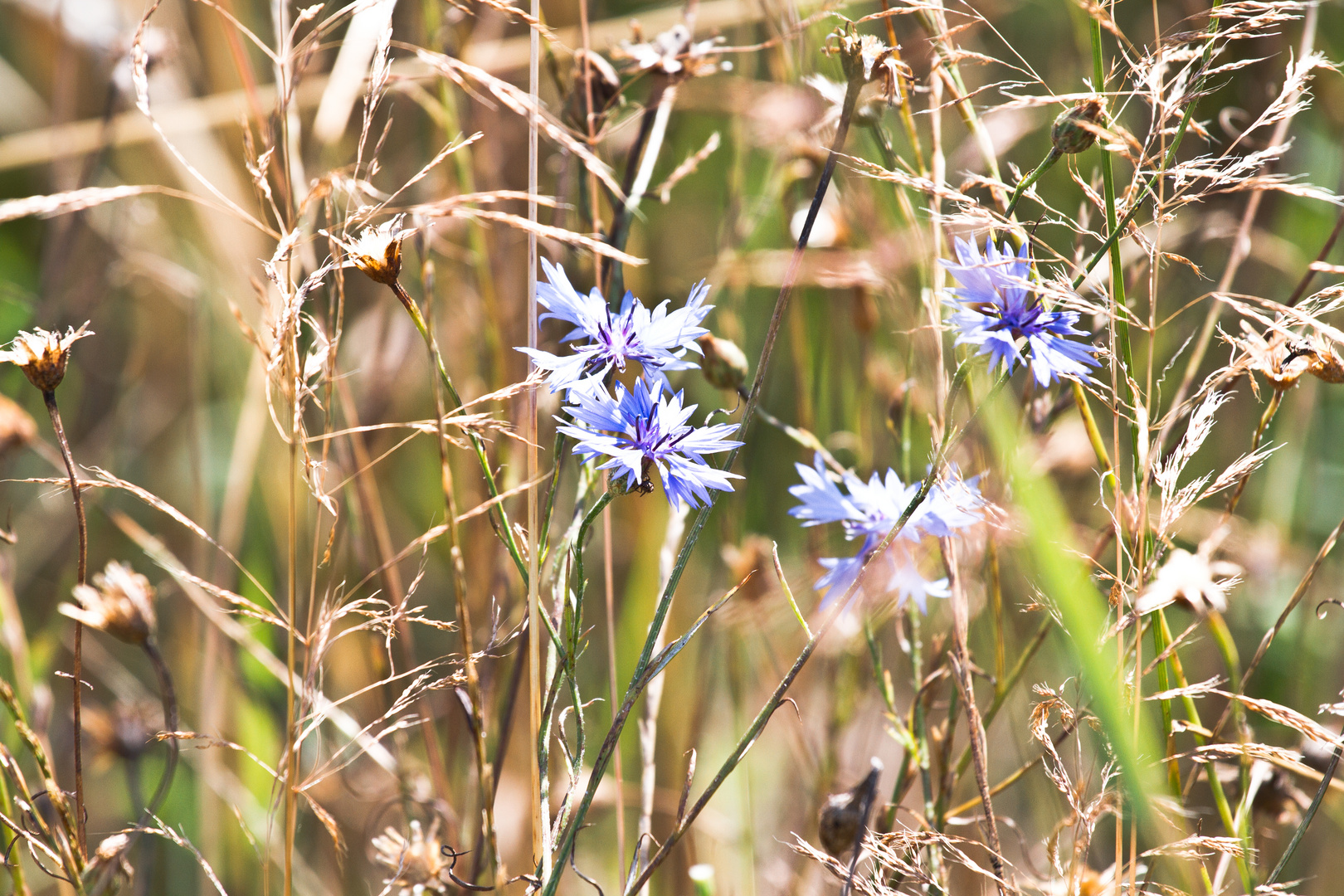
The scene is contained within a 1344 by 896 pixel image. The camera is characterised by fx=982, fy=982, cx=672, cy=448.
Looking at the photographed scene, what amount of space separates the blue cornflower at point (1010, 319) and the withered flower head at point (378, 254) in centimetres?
23

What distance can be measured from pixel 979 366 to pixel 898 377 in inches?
5.7

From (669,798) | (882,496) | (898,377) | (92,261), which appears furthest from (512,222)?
(92,261)

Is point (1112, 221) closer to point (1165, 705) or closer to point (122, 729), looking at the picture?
point (1165, 705)

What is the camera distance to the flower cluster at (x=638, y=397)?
1.26ft

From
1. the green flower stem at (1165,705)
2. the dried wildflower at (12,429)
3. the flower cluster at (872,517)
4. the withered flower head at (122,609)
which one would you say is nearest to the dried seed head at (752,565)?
the flower cluster at (872,517)

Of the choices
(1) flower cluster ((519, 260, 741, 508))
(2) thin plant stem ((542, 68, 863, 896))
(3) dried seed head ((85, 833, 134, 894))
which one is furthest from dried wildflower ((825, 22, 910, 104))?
(3) dried seed head ((85, 833, 134, 894))

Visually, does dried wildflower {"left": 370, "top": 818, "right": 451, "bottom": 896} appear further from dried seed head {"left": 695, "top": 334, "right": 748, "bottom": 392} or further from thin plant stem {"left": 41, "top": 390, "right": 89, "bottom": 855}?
dried seed head {"left": 695, "top": 334, "right": 748, "bottom": 392}

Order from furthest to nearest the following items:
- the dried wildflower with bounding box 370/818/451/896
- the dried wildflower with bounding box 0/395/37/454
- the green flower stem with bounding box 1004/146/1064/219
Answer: the dried wildflower with bounding box 0/395/37/454 < the dried wildflower with bounding box 370/818/451/896 < the green flower stem with bounding box 1004/146/1064/219

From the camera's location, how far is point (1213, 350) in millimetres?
1052

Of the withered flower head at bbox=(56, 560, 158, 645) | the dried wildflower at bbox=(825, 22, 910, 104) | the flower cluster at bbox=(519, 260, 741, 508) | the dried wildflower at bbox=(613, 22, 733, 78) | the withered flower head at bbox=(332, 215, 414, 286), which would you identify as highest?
the dried wildflower at bbox=(613, 22, 733, 78)

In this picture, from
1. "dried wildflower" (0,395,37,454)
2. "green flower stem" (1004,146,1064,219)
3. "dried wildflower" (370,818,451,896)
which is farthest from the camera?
"dried wildflower" (0,395,37,454)

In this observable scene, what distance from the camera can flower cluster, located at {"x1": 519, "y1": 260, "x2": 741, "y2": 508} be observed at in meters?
0.38

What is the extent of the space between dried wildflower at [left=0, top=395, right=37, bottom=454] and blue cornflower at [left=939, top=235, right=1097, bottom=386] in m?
0.59

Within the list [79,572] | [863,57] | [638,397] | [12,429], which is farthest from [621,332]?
[12,429]
